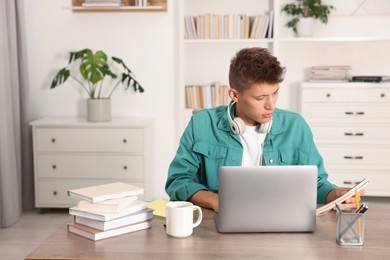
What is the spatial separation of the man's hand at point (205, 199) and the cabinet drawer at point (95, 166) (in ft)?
7.39

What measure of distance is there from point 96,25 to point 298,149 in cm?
285

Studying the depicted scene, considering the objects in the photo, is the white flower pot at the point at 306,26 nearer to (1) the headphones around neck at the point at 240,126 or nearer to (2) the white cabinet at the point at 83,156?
(2) the white cabinet at the point at 83,156

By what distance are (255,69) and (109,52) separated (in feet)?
9.23

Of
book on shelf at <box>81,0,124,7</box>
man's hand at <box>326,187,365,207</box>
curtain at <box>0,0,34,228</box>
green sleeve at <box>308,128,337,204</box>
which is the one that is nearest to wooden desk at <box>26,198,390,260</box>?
man's hand at <box>326,187,365,207</box>

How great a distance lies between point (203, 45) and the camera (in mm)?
4773

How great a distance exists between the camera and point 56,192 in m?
4.19

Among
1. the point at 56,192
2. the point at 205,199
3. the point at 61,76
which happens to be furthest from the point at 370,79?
the point at 205,199

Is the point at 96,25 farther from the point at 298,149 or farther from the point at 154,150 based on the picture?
the point at 298,149

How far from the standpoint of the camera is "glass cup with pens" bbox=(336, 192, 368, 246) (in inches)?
60.6

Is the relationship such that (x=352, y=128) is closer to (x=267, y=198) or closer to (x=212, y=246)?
(x=267, y=198)

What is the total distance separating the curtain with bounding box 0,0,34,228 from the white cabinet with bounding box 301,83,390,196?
7.21 feet

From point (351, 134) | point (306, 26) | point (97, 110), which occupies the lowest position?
point (351, 134)

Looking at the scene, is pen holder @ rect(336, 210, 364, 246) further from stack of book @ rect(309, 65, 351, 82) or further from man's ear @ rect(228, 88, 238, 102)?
stack of book @ rect(309, 65, 351, 82)

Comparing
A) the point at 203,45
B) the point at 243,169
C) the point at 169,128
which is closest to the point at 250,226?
the point at 243,169
